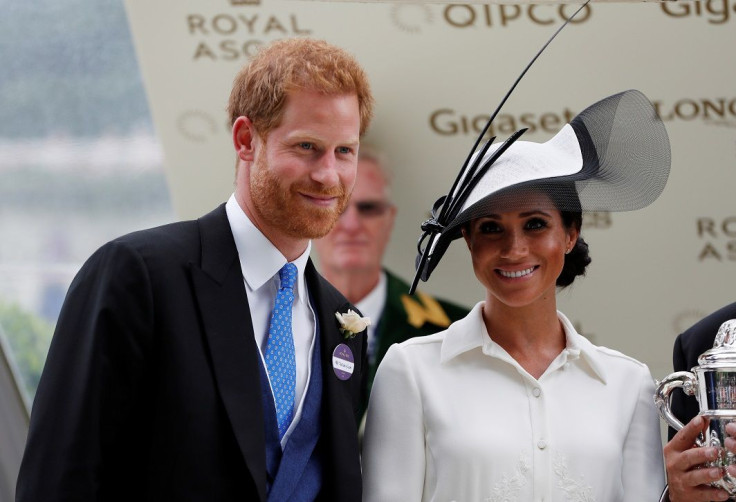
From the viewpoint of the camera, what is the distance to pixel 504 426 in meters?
2.41

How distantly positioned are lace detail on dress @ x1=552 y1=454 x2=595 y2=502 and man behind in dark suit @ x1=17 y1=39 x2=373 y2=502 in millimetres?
418

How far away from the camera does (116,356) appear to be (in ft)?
6.98

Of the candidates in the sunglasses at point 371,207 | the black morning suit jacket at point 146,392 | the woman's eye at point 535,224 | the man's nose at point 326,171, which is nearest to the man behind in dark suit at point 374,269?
the sunglasses at point 371,207

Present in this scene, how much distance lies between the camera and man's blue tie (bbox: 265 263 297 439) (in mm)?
2311

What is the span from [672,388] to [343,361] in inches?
27.3

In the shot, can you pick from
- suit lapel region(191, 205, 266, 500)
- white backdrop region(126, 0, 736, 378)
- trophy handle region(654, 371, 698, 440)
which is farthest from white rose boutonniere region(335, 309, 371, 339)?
white backdrop region(126, 0, 736, 378)

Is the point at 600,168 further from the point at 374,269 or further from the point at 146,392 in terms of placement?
the point at 374,269

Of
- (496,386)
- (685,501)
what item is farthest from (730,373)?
(496,386)

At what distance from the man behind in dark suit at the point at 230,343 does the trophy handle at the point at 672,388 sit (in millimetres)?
645

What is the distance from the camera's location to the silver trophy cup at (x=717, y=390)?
7.21 feet

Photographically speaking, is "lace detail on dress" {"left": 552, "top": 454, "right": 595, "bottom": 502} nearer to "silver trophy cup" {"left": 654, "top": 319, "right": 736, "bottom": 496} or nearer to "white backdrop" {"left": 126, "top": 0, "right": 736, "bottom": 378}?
"silver trophy cup" {"left": 654, "top": 319, "right": 736, "bottom": 496}

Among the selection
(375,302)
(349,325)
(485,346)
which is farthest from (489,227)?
(375,302)

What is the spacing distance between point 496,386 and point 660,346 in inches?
100

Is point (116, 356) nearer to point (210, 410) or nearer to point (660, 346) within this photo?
point (210, 410)
